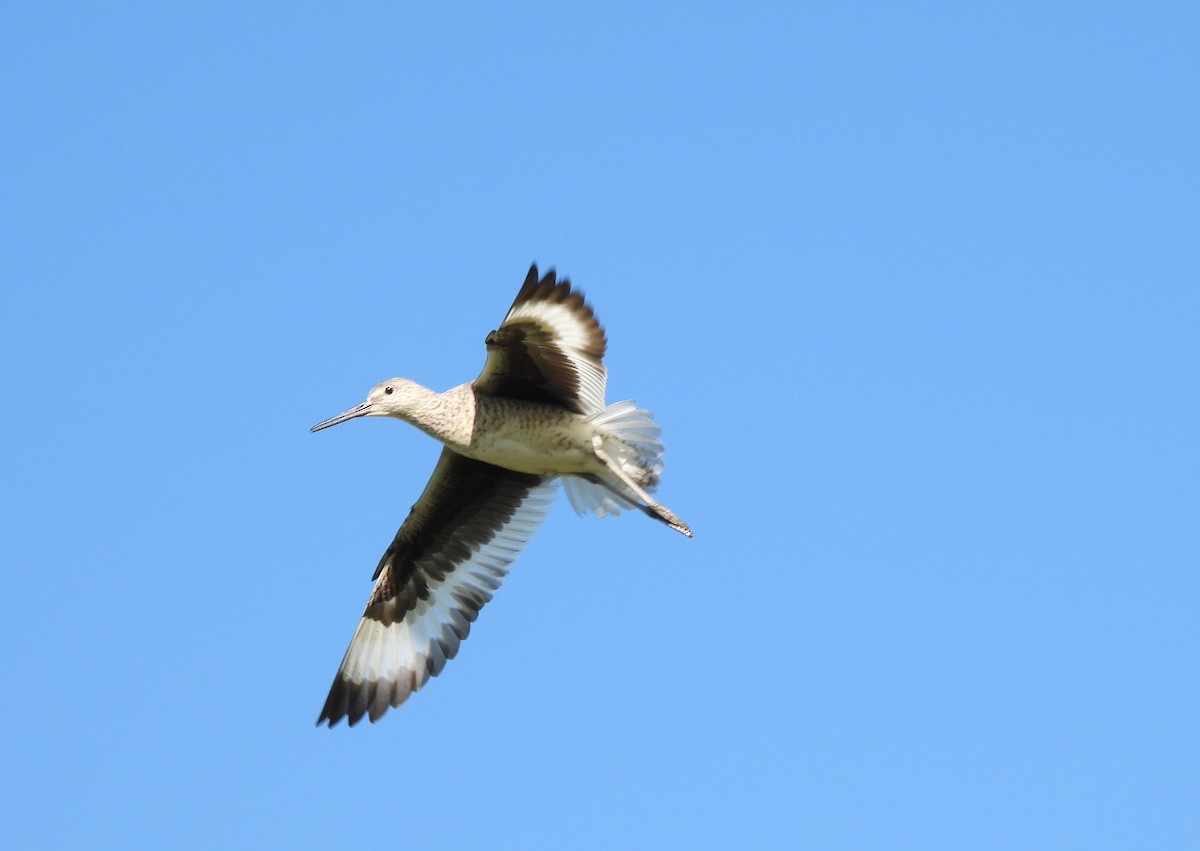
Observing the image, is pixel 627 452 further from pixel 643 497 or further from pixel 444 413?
pixel 444 413

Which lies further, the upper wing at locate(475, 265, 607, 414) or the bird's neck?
the bird's neck

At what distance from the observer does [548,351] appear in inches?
395

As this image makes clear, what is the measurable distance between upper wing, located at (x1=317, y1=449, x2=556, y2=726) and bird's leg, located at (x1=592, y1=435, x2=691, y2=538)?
1.23 metres

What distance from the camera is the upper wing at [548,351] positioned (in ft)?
32.1

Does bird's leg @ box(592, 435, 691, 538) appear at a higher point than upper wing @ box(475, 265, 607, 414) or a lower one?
lower

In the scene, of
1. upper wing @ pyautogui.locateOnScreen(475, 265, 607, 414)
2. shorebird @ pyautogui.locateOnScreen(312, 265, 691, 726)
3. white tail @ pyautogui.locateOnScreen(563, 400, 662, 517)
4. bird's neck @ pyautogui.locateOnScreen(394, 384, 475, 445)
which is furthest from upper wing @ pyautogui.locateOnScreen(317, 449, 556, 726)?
upper wing @ pyautogui.locateOnScreen(475, 265, 607, 414)

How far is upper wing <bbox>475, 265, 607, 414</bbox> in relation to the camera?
980 centimetres

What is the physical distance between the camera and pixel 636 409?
10.1m

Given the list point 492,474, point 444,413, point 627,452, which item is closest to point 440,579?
point 492,474

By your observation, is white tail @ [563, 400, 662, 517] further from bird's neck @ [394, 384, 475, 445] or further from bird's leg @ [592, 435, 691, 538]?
bird's neck @ [394, 384, 475, 445]

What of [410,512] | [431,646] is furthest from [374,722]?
[410,512]

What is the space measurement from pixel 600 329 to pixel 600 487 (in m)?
1.33

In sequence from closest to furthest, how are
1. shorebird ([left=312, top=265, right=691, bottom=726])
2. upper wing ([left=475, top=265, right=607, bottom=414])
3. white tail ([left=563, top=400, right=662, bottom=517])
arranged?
upper wing ([left=475, top=265, right=607, bottom=414]) < shorebird ([left=312, top=265, right=691, bottom=726]) < white tail ([left=563, top=400, right=662, bottom=517])

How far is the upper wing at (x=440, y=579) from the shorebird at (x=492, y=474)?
0.03ft
